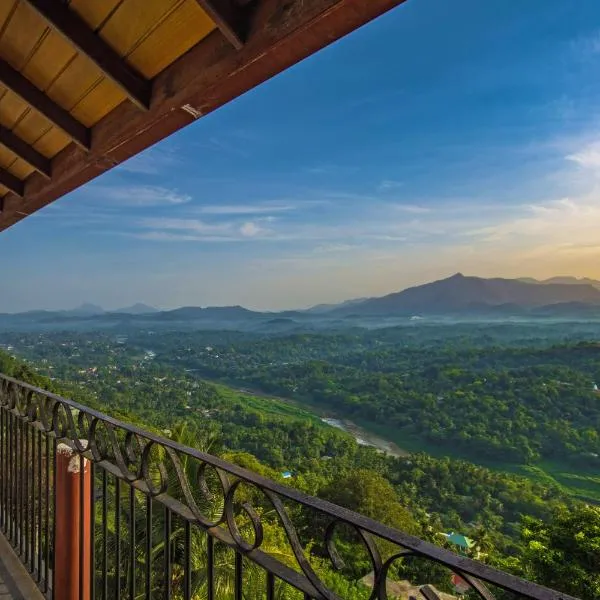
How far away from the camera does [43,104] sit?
172 centimetres

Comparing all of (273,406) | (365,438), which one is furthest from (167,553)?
(273,406)

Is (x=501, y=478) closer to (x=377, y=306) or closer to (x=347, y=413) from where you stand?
(x=347, y=413)

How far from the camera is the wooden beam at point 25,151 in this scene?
2123 millimetres

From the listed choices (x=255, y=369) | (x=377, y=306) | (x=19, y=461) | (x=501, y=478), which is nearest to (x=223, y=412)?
(x=501, y=478)

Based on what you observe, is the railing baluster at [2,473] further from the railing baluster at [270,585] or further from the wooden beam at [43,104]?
the railing baluster at [270,585]

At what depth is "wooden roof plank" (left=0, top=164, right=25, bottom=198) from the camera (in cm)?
254

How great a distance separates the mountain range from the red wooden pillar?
498ft

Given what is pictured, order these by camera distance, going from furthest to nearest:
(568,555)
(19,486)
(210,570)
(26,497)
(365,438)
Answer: (365,438) < (568,555) < (19,486) < (26,497) < (210,570)

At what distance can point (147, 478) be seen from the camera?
4.25ft

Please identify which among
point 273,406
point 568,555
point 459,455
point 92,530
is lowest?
point 459,455

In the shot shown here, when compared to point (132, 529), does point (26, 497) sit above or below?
below

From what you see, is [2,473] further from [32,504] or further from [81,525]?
[81,525]

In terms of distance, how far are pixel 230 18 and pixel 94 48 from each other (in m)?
0.56

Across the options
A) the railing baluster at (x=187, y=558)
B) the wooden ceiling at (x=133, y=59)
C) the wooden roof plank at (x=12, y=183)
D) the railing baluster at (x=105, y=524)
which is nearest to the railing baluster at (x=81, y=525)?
the railing baluster at (x=105, y=524)
